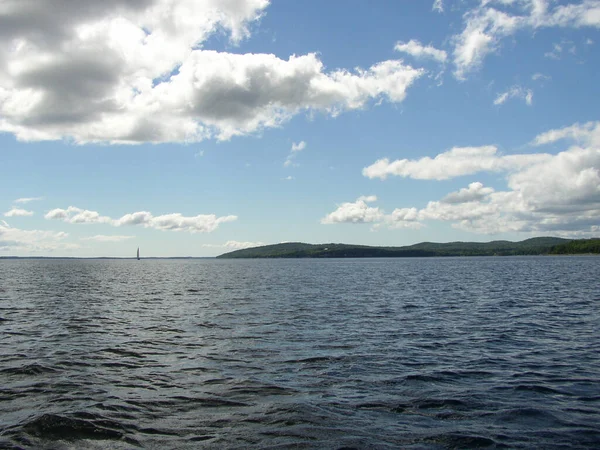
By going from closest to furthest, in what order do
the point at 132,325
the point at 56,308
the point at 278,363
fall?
the point at 278,363
the point at 132,325
the point at 56,308

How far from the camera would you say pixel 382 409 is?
15.2 metres

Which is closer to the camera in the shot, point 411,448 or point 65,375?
point 411,448

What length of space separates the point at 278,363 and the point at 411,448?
34.1ft

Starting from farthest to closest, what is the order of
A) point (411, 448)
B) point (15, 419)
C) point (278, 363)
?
point (278, 363)
point (15, 419)
point (411, 448)

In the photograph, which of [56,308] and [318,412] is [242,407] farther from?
[56,308]

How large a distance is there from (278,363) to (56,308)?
105ft

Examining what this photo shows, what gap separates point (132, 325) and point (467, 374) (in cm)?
2436

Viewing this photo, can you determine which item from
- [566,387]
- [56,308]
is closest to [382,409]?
[566,387]

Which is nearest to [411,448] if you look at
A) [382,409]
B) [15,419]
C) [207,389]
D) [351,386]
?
[382,409]

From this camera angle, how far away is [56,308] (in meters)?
44.2

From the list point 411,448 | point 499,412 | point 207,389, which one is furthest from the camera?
point 207,389

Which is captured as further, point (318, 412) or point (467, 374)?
point (467, 374)

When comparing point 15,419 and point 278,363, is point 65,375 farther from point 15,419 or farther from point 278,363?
point 278,363

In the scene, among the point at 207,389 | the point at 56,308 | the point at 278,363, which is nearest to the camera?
the point at 207,389
